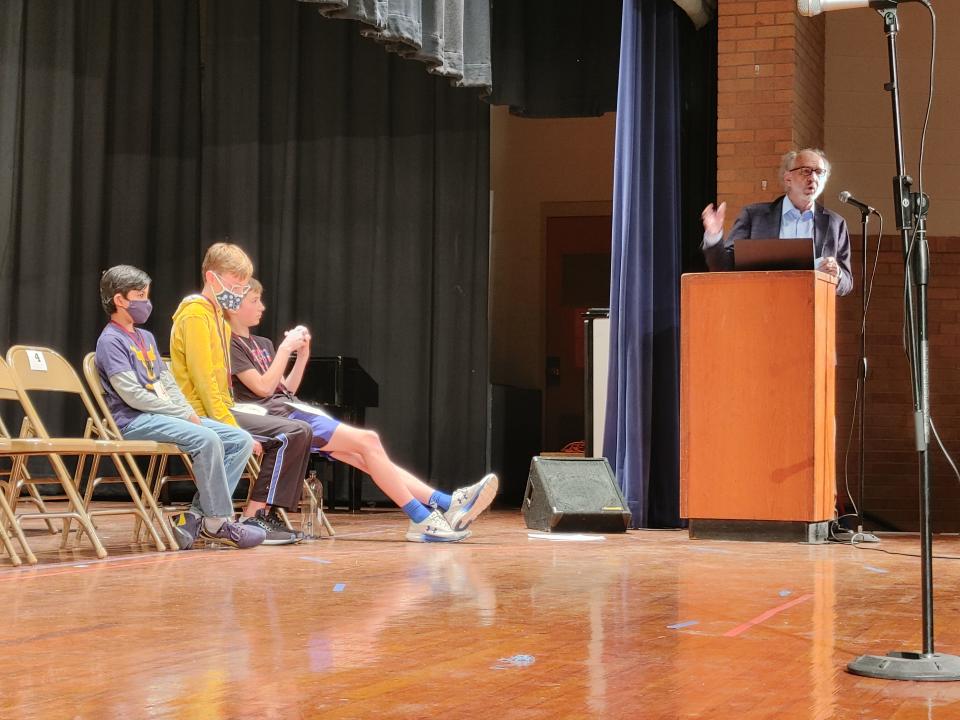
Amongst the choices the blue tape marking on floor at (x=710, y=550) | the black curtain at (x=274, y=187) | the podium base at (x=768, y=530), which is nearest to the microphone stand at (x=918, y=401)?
the blue tape marking on floor at (x=710, y=550)

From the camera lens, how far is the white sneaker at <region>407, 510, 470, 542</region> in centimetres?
530

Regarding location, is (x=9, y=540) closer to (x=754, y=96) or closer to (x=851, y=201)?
(x=851, y=201)

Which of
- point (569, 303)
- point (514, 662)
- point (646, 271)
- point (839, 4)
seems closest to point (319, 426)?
point (646, 271)

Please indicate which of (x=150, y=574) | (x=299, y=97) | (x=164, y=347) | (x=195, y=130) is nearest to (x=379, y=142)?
(x=299, y=97)

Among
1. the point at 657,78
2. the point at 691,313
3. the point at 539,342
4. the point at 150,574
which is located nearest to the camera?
the point at 150,574

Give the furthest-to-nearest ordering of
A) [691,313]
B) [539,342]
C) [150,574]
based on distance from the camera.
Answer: [539,342], [691,313], [150,574]

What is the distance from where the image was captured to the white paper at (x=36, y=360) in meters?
5.16

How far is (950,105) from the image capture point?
8.00 m

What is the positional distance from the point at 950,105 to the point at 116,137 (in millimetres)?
5161

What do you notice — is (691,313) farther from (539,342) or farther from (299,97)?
(539,342)

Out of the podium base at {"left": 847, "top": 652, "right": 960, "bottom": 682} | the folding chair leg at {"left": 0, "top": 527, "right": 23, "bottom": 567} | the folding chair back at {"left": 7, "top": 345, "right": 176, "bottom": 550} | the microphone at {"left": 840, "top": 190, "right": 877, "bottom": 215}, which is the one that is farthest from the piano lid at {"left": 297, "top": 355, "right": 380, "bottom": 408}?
the podium base at {"left": 847, "top": 652, "right": 960, "bottom": 682}

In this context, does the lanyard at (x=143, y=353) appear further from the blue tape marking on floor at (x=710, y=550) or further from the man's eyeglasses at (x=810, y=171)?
the man's eyeglasses at (x=810, y=171)

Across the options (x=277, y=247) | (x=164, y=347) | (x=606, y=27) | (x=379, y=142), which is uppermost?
(x=606, y=27)

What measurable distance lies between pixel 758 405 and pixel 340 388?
278 cm
